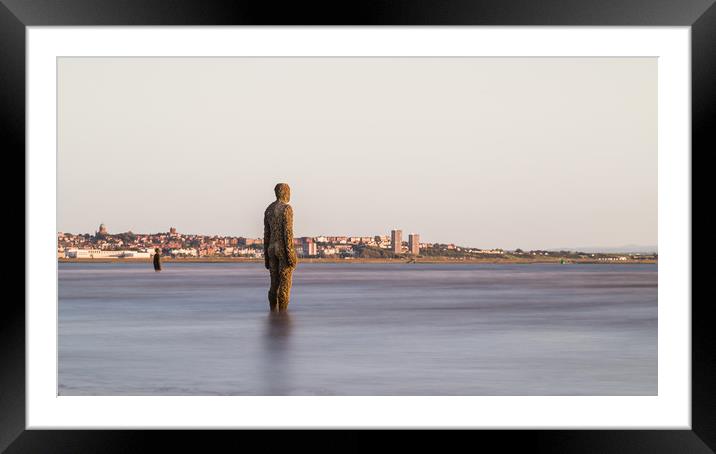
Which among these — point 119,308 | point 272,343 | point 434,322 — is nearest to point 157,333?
point 272,343

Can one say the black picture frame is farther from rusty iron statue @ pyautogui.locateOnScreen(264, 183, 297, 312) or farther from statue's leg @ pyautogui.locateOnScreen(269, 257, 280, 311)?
statue's leg @ pyautogui.locateOnScreen(269, 257, 280, 311)

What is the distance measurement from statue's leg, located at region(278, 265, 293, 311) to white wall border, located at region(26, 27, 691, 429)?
9687 millimetres

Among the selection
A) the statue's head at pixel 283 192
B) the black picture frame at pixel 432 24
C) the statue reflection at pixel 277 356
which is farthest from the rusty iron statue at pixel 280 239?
the black picture frame at pixel 432 24

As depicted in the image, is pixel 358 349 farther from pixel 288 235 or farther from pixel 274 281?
pixel 274 281

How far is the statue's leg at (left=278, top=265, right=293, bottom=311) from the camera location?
16.2 meters

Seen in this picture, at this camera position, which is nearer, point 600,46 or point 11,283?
point 11,283

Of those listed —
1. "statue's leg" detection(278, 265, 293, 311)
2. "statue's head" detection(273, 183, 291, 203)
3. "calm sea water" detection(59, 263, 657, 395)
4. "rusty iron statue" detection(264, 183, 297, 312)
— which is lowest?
"calm sea water" detection(59, 263, 657, 395)

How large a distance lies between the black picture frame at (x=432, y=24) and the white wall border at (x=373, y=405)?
62 mm

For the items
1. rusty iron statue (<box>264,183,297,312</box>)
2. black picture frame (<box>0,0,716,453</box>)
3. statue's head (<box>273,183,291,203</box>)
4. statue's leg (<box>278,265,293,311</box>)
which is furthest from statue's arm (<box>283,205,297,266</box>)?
black picture frame (<box>0,0,716,453</box>)

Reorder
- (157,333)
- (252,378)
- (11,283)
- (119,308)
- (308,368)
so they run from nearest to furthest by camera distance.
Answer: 1. (11,283)
2. (252,378)
3. (308,368)
4. (157,333)
5. (119,308)

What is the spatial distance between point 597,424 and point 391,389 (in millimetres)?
2767

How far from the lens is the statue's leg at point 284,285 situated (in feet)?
53.3

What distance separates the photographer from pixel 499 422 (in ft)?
20.0

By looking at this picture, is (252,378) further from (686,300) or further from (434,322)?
(434,322)
